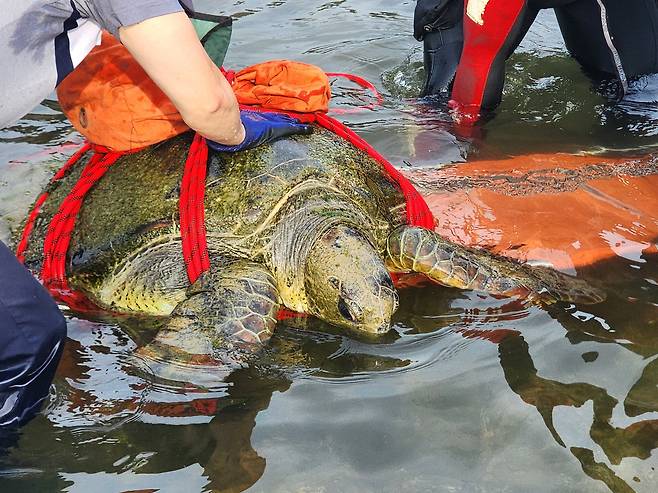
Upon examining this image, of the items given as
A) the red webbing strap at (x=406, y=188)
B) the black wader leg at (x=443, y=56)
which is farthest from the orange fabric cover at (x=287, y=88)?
the black wader leg at (x=443, y=56)

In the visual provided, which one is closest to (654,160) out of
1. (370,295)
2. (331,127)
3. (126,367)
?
(331,127)

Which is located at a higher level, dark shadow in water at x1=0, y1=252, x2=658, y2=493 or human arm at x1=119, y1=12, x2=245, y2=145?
human arm at x1=119, y1=12, x2=245, y2=145

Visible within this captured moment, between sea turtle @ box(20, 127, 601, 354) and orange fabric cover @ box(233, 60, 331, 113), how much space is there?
0.54 ft

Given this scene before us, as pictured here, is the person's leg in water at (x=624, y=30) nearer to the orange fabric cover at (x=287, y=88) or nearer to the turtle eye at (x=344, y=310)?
the orange fabric cover at (x=287, y=88)

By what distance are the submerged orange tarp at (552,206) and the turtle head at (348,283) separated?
597 mm

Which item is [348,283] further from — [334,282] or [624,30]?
[624,30]

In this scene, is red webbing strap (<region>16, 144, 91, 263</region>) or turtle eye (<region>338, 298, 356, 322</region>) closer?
turtle eye (<region>338, 298, 356, 322</region>)

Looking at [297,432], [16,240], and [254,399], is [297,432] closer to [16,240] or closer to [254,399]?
[254,399]

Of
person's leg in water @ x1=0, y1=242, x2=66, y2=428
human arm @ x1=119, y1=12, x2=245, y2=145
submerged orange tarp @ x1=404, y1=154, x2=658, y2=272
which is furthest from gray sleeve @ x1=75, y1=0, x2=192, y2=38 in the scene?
submerged orange tarp @ x1=404, y1=154, x2=658, y2=272

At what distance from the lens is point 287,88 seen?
10.6 ft

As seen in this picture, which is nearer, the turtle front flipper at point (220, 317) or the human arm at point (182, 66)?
the human arm at point (182, 66)

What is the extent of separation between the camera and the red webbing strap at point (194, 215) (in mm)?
2893

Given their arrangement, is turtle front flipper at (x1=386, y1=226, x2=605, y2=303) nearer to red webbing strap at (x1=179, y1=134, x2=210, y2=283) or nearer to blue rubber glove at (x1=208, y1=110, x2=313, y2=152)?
blue rubber glove at (x1=208, y1=110, x2=313, y2=152)

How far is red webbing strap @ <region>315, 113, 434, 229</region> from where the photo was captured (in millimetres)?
3242
